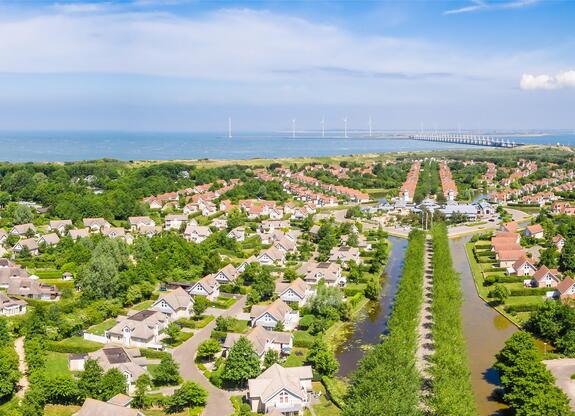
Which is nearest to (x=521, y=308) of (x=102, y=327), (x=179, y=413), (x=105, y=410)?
(x=179, y=413)

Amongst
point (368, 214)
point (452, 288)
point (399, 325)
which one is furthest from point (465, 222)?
point (399, 325)

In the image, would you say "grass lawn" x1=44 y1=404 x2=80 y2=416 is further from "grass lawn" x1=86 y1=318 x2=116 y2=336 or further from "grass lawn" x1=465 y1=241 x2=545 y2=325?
"grass lawn" x1=465 y1=241 x2=545 y2=325

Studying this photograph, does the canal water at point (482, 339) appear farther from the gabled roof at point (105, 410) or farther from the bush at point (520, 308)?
the gabled roof at point (105, 410)

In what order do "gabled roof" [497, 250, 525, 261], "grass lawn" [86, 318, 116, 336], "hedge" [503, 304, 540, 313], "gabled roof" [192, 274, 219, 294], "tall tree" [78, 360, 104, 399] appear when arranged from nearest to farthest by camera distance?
1. "tall tree" [78, 360, 104, 399]
2. "grass lawn" [86, 318, 116, 336]
3. "hedge" [503, 304, 540, 313]
4. "gabled roof" [192, 274, 219, 294]
5. "gabled roof" [497, 250, 525, 261]

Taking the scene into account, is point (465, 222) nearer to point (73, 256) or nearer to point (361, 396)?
point (73, 256)

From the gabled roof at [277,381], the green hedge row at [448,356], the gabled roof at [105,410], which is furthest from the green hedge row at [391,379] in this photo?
the gabled roof at [105,410]

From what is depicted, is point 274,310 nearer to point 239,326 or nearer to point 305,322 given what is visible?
point 305,322

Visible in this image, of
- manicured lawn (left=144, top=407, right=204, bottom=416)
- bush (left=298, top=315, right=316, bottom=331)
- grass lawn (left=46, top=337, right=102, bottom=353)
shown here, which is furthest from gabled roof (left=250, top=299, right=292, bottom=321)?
manicured lawn (left=144, top=407, right=204, bottom=416)
